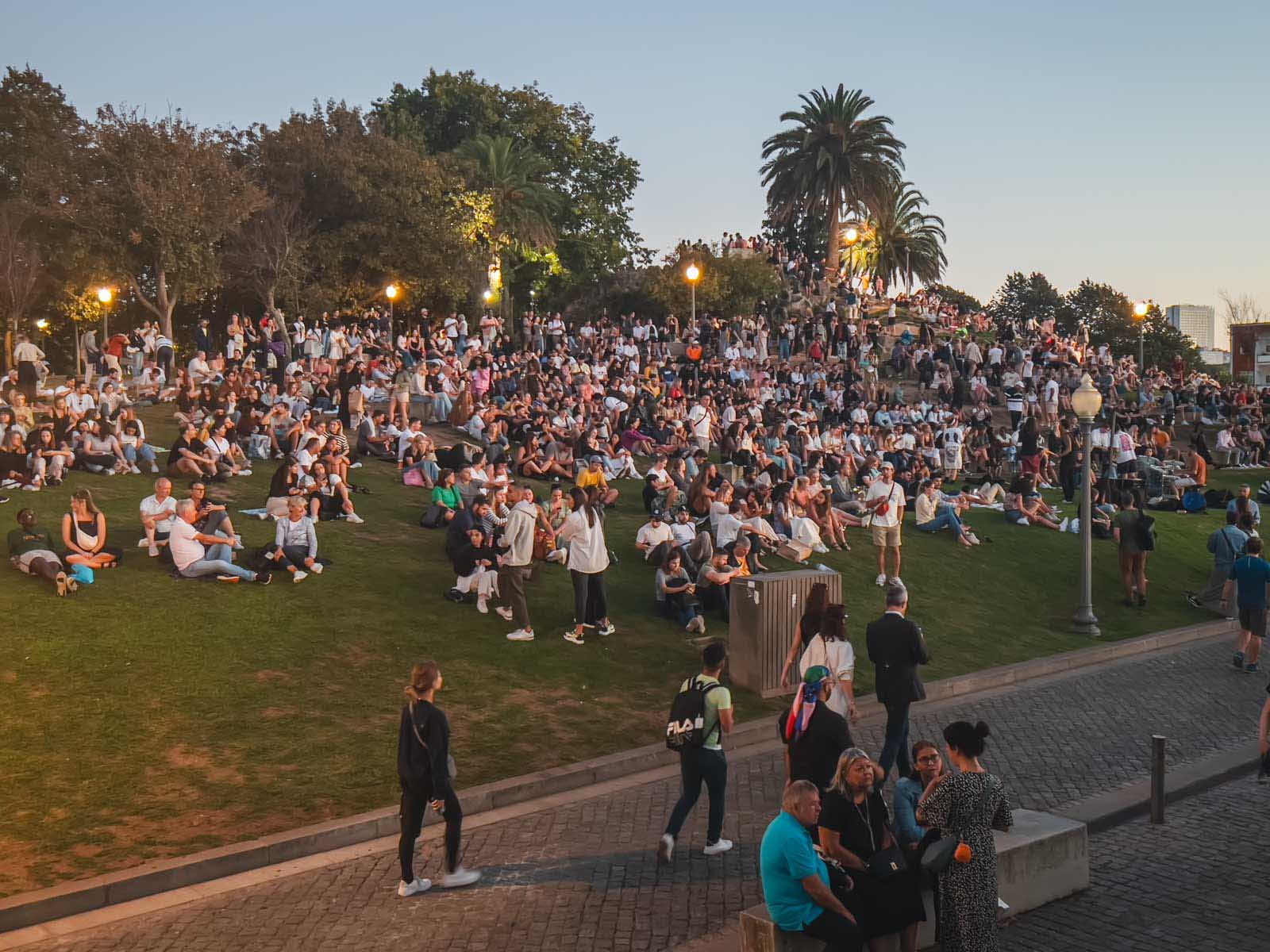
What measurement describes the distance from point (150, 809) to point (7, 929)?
70.6 inches

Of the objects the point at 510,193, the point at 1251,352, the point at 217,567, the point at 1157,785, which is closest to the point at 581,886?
the point at 1157,785

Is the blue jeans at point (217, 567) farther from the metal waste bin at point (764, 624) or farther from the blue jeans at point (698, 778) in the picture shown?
the blue jeans at point (698, 778)

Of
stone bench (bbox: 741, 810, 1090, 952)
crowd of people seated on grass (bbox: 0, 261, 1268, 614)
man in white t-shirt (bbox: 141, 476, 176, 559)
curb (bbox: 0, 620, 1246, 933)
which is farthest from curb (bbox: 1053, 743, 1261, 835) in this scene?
man in white t-shirt (bbox: 141, 476, 176, 559)

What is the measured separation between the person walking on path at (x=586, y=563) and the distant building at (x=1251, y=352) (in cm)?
7149

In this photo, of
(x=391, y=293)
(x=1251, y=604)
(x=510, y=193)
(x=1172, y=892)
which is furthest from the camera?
(x=510, y=193)

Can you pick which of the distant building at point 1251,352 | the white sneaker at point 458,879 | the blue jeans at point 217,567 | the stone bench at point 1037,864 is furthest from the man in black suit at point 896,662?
the distant building at point 1251,352

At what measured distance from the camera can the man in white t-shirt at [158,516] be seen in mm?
15078

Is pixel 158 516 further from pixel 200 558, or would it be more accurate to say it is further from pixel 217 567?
pixel 217 567

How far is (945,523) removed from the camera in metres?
22.6

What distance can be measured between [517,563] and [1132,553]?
1104 centimetres

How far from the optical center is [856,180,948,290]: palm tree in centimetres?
7531

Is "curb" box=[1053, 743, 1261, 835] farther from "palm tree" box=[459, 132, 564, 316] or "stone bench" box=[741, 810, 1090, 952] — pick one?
"palm tree" box=[459, 132, 564, 316]

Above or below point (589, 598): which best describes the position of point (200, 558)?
above

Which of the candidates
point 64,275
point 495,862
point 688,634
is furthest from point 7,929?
point 64,275
